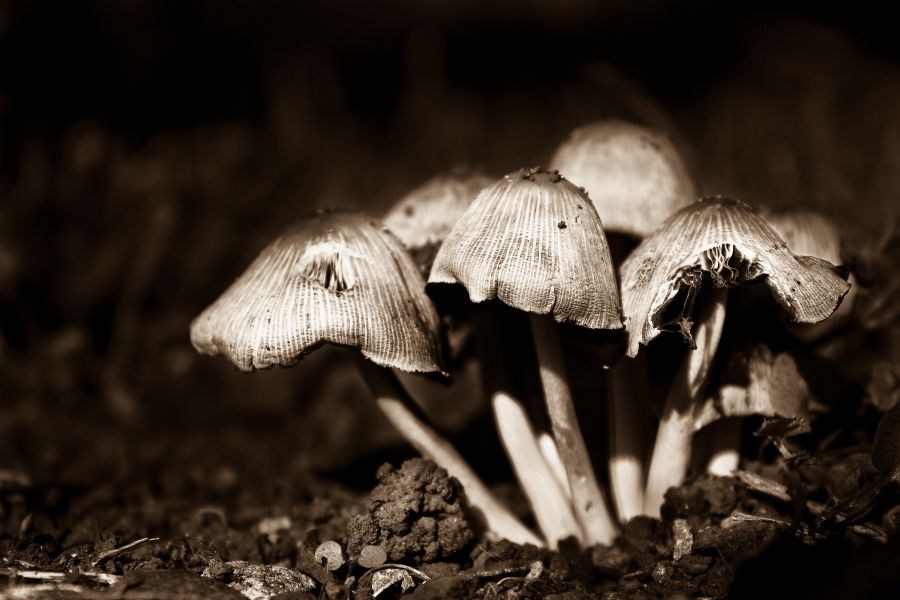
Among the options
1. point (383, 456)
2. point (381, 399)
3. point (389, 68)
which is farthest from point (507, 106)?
point (381, 399)

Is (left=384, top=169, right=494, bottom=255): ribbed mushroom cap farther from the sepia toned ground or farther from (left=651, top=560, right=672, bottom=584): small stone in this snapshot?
(left=651, top=560, right=672, bottom=584): small stone

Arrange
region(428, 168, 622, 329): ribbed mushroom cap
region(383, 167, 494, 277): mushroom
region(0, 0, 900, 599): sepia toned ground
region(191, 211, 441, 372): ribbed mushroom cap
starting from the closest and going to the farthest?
region(428, 168, 622, 329): ribbed mushroom cap < region(191, 211, 441, 372): ribbed mushroom cap < region(0, 0, 900, 599): sepia toned ground < region(383, 167, 494, 277): mushroom

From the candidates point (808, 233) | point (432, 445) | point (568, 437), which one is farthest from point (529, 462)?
point (808, 233)

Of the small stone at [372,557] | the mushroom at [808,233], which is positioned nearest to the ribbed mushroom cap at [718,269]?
the mushroom at [808,233]

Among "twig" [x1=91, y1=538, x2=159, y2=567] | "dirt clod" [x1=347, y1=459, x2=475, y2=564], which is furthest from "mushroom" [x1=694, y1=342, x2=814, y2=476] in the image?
"twig" [x1=91, y1=538, x2=159, y2=567]

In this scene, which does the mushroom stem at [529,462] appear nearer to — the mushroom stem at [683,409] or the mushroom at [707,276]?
the mushroom stem at [683,409]

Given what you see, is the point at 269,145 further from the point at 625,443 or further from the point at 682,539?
the point at 682,539
